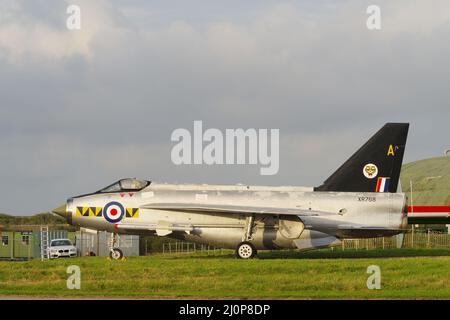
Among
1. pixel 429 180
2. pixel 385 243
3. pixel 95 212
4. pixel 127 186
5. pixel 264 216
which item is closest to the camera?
pixel 264 216

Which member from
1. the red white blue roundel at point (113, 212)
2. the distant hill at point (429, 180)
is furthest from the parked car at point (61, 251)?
the distant hill at point (429, 180)

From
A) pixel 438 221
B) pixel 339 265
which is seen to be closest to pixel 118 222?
pixel 339 265

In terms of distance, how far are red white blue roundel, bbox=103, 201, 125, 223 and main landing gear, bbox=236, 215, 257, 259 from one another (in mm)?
5573

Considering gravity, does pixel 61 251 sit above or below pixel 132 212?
below

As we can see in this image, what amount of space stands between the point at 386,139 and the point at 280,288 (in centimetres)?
1513

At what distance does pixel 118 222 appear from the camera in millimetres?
37031

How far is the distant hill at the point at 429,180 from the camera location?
246 ft

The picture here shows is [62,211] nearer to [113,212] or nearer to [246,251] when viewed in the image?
[113,212]

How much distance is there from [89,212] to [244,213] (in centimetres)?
710

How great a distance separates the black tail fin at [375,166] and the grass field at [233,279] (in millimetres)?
6041

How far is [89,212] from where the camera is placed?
37094mm

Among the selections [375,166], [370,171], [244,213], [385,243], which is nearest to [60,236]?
[385,243]
